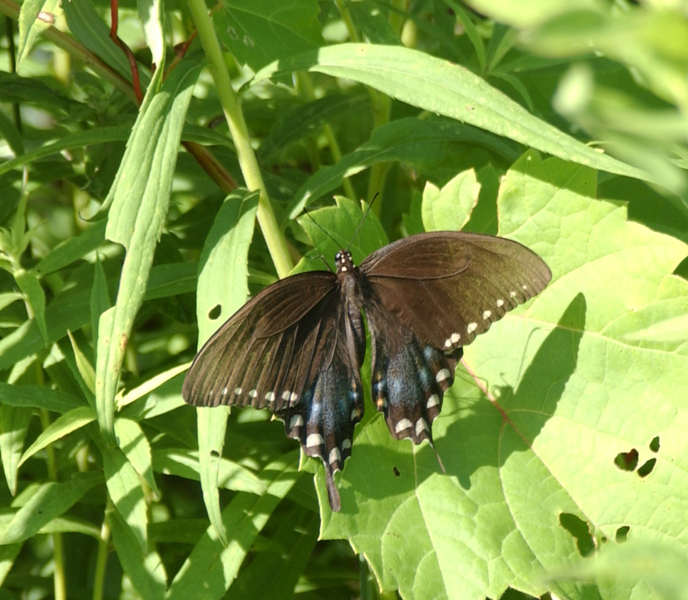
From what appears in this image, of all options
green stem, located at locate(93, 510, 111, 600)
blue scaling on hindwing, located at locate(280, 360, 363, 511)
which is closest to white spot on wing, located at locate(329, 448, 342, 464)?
blue scaling on hindwing, located at locate(280, 360, 363, 511)

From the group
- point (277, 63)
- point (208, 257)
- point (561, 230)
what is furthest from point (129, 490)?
point (561, 230)

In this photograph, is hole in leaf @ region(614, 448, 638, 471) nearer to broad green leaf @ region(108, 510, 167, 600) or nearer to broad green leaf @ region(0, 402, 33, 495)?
broad green leaf @ region(108, 510, 167, 600)

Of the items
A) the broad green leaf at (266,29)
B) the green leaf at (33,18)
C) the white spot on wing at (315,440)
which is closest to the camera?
the green leaf at (33,18)

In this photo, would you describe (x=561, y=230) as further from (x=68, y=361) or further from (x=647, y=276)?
(x=68, y=361)

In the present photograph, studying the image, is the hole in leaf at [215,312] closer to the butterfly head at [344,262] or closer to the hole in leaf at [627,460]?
the butterfly head at [344,262]

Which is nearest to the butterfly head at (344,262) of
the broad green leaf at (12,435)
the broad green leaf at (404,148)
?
the broad green leaf at (404,148)

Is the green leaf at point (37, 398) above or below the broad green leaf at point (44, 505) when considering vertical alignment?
above
